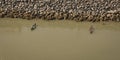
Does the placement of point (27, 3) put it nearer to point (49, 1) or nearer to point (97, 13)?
point (49, 1)

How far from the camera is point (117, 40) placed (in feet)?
27.3

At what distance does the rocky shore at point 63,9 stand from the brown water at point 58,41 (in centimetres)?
21

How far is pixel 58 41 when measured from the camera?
826cm

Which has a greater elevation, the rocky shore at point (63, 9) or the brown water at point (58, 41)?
the rocky shore at point (63, 9)

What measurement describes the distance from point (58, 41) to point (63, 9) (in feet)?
5.85

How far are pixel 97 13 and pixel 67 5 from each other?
1017 millimetres

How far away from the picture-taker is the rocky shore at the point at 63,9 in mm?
9633

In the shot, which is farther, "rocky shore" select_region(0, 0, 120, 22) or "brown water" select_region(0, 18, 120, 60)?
"rocky shore" select_region(0, 0, 120, 22)

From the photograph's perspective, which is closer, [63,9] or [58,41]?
[58,41]

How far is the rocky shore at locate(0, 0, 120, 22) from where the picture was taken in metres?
9.63

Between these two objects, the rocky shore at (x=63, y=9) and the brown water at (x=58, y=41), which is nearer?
the brown water at (x=58, y=41)

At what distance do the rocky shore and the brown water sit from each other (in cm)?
21

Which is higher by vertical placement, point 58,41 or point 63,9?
point 63,9

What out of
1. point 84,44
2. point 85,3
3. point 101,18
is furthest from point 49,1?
point 84,44
